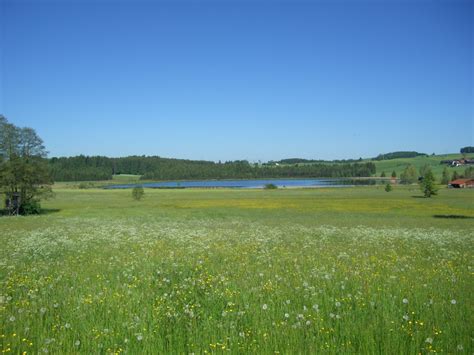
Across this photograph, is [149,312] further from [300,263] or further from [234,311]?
[300,263]

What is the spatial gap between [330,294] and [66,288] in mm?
6166

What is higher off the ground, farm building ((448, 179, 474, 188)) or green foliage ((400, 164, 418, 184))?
green foliage ((400, 164, 418, 184))

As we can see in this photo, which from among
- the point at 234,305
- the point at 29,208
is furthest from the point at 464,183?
the point at 234,305

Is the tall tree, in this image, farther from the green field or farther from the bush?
the green field

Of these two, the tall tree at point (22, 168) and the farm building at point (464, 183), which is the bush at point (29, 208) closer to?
the tall tree at point (22, 168)

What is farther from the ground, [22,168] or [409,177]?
[22,168]

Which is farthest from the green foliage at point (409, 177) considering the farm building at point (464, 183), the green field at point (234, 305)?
the green field at point (234, 305)

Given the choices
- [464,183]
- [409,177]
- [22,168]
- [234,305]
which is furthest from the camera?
[409,177]

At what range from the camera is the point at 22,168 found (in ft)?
168

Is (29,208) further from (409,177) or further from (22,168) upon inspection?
(409,177)

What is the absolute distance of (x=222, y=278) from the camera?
9414mm

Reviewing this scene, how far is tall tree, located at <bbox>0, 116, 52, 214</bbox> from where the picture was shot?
50.8 meters

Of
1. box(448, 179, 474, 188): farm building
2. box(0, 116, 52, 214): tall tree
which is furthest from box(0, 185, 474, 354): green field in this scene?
box(448, 179, 474, 188): farm building

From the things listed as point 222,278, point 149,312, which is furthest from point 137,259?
point 149,312
